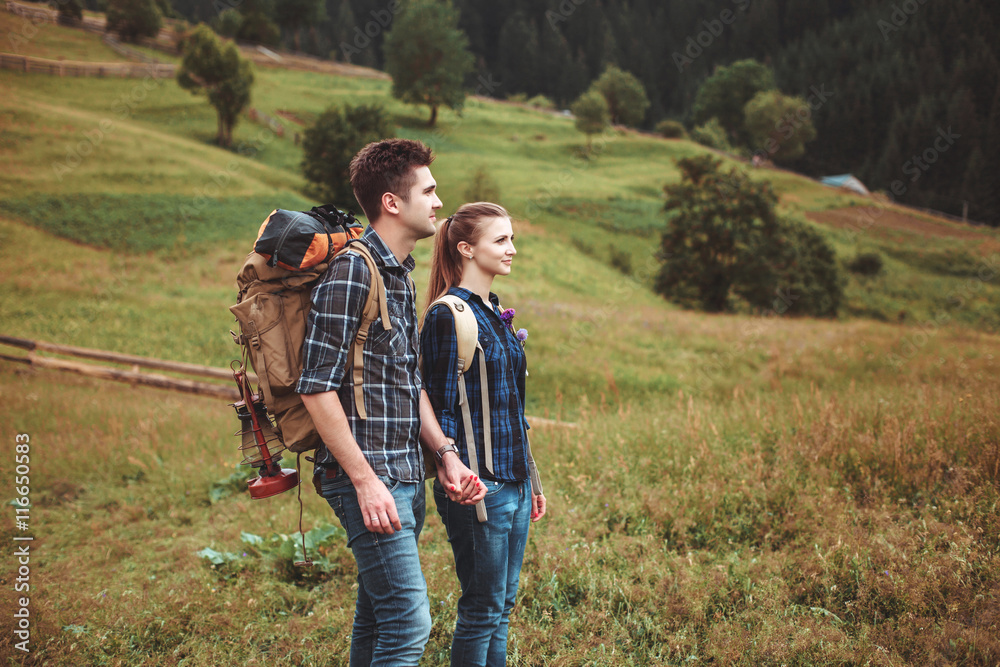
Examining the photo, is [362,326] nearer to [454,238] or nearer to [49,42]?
[454,238]

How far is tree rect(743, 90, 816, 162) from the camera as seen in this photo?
220 ft

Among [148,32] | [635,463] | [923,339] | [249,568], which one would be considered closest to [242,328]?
[249,568]

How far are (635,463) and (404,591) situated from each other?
387cm

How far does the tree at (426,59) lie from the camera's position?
56.2m

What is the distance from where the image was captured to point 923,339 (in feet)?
47.4

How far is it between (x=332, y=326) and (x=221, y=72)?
143 feet

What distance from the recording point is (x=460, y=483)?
238 centimetres

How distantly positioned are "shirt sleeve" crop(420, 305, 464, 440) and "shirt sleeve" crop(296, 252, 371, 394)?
1.57 feet

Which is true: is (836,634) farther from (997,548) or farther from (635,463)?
(635,463)

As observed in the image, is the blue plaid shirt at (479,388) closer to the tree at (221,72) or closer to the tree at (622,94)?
the tree at (221,72)

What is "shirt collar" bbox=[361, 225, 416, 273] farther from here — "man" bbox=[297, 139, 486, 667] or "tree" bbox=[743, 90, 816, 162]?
"tree" bbox=[743, 90, 816, 162]

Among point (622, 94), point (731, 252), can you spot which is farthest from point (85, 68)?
point (622, 94)
